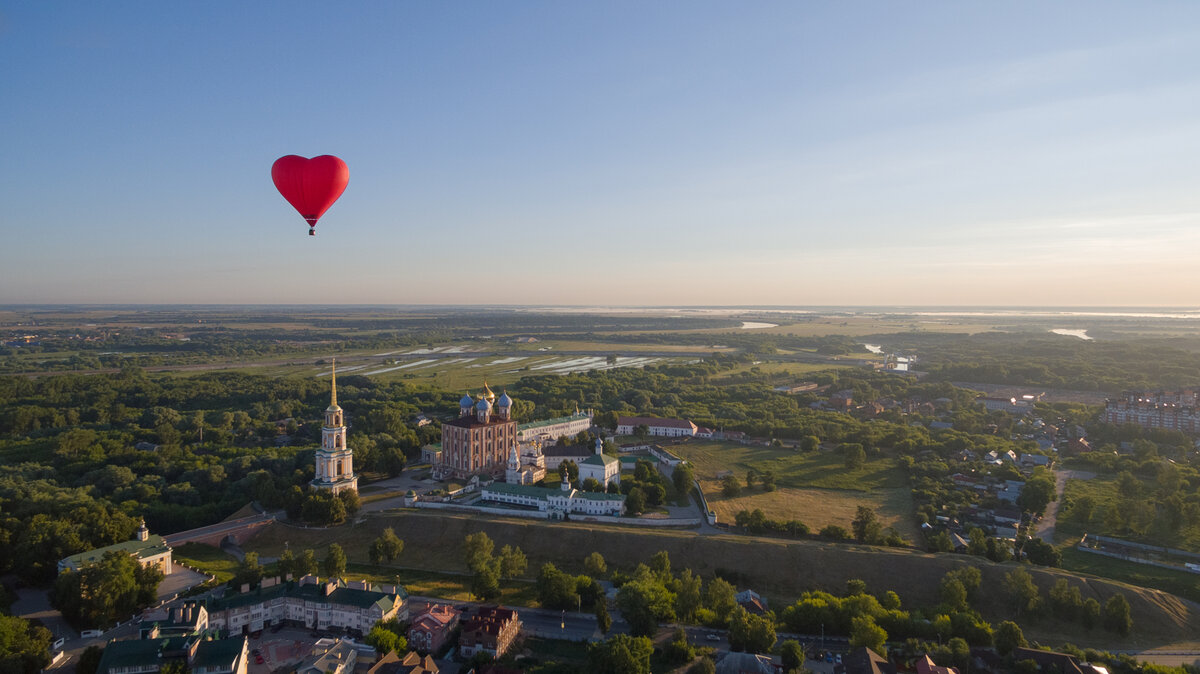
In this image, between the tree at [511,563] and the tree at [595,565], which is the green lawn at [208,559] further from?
the tree at [595,565]

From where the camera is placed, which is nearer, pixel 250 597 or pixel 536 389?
pixel 250 597

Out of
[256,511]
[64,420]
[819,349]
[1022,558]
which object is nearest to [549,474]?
[256,511]

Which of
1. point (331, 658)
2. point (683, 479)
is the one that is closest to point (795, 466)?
point (683, 479)

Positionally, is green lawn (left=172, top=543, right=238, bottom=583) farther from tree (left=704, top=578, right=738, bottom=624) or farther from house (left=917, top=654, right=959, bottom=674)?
house (left=917, top=654, right=959, bottom=674)

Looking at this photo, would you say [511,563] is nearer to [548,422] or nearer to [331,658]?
[331,658]

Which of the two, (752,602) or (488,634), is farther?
(752,602)

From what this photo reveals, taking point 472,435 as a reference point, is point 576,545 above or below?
below

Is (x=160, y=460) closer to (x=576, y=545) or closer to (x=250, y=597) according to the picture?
(x=250, y=597)
